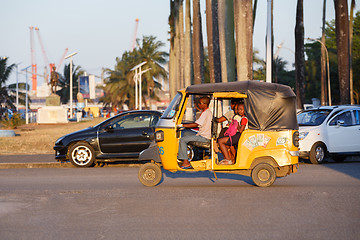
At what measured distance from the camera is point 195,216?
837cm

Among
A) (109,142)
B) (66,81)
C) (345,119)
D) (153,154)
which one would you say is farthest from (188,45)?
(66,81)

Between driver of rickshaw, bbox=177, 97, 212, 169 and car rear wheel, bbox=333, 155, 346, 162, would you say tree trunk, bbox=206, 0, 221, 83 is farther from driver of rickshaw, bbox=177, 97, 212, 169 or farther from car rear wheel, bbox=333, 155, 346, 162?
driver of rickshaw, bbox=177, 97, 212, 169

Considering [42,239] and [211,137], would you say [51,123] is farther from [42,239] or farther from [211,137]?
[42,239]

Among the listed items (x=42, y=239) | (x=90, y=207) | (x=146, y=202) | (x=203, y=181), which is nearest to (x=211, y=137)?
(x=203, y=181)

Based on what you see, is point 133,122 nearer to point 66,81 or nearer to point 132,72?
point 132,72

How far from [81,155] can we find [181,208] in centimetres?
812

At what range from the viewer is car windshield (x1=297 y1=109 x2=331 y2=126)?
18.0 meters

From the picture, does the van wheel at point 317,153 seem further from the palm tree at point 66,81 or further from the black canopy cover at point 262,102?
the palm tree at point 66,81

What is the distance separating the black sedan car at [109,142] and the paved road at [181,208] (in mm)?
2625

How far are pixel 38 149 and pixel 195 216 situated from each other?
16435mm

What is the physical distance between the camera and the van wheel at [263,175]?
1141 cm

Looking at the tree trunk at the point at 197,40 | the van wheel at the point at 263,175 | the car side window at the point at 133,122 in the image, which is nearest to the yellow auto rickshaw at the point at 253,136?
the van wheel at the point at 263,175

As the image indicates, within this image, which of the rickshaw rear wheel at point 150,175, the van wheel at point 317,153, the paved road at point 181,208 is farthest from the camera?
the van wheel at point 317,153

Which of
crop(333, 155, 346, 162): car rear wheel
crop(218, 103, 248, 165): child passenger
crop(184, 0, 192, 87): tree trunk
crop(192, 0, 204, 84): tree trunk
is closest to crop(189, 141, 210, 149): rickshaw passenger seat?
crop(218, 103, 248, 165): child passenger
